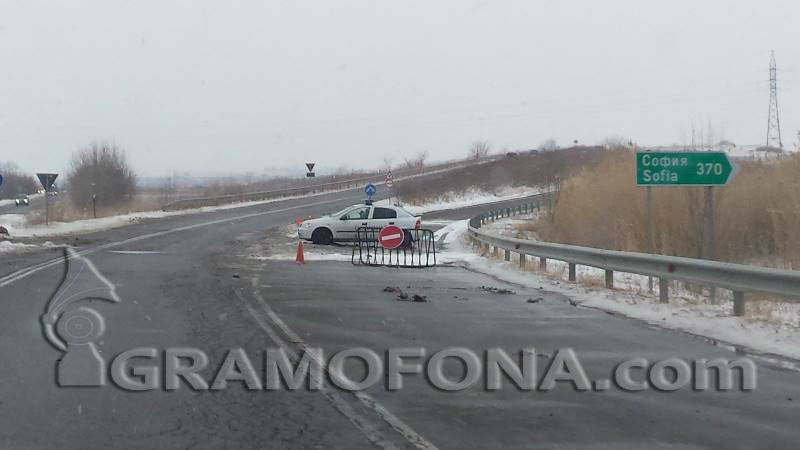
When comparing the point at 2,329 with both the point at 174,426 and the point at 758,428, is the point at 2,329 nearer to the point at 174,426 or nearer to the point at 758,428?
the point at 174,426

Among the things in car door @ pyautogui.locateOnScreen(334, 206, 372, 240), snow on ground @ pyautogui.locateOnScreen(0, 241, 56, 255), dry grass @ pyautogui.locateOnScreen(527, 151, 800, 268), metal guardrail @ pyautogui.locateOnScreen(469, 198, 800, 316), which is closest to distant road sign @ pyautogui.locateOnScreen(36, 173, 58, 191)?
snow on ground @ pyautogui.locateOnScreen(0, 241, 56, 255)

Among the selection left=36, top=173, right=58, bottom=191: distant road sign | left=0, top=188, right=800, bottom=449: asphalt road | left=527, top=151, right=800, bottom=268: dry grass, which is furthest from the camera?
left=36, top=173, right=58, bottom=191: distant road sign

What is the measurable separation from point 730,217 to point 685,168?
22.4 feet

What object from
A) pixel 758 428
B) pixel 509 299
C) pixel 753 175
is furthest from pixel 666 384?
pixel 753 175

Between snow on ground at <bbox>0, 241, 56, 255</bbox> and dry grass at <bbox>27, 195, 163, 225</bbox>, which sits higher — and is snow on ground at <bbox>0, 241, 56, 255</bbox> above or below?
below

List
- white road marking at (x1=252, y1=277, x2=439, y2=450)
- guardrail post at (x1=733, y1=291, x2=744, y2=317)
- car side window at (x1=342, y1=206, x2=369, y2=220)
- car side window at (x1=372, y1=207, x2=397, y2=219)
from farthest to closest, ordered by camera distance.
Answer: car side window at (x1=342, y1=206, x2=369, y2=220) → car side window at (x1=372, y1=207, x2=397, y2=219) → guardrail post at (x1=733, y1=291, x2=744, y2=317) → white road marking at (x1=252, y1=277, x2=439, y2=450)

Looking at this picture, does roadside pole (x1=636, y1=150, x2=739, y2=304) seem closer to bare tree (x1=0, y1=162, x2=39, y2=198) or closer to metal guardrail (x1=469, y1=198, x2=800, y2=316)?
metal guardrail (x1=469, y1=198, x2=800, y2=316)

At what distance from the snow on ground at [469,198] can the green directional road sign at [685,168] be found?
38.4 metres

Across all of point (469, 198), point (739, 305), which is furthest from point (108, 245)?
point (469, 198)

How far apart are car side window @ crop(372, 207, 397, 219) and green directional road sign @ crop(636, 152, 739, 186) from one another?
14479mm

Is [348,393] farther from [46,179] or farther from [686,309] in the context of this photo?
[46,179]

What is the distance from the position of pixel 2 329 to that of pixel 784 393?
9.00 meters

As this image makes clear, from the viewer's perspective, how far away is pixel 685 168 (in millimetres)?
14984

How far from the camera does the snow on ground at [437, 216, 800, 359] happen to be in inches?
405
